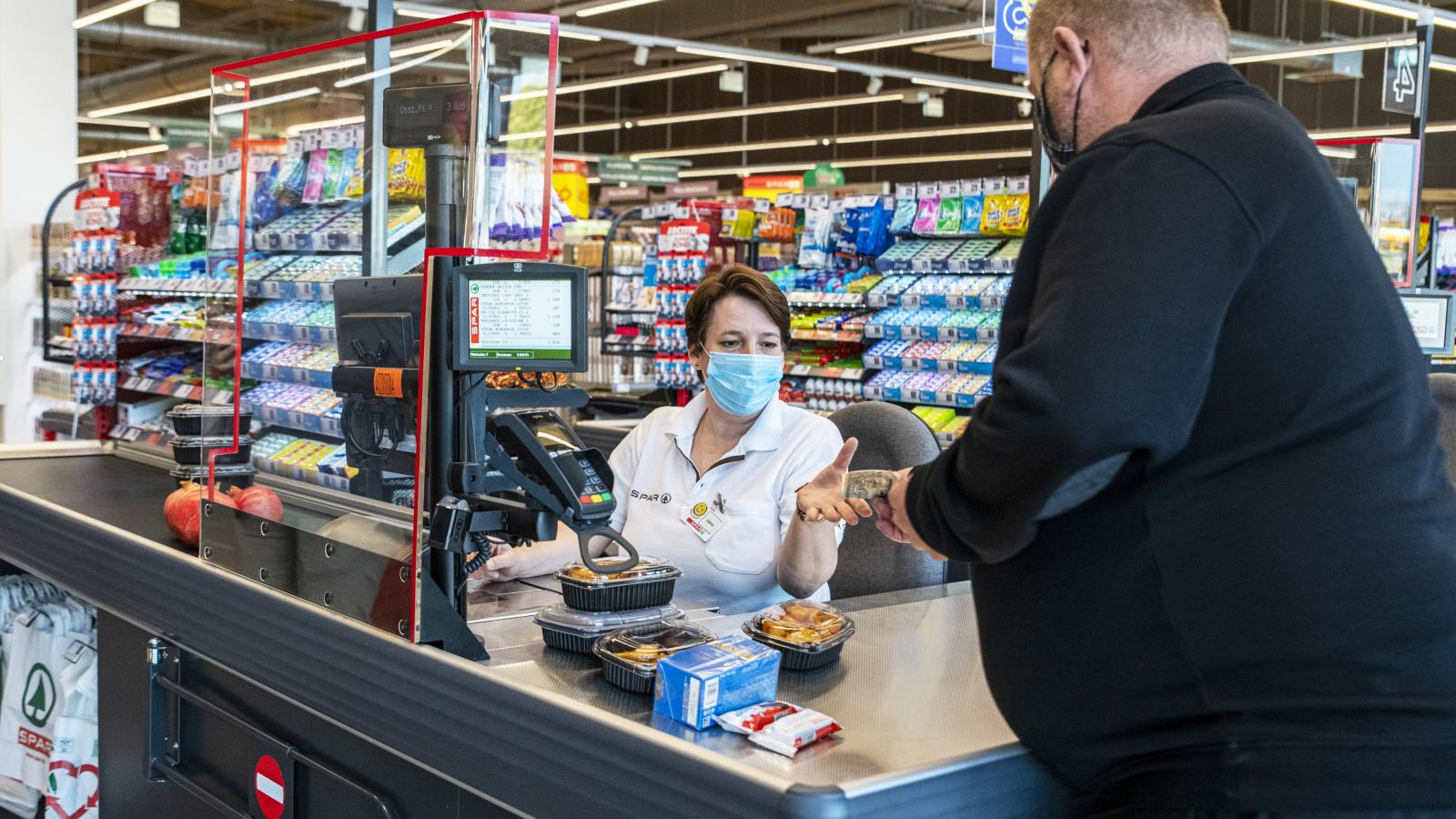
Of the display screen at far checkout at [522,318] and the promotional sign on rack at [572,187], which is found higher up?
the promotional sign on rack at [572,187]

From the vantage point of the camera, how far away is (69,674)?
10.1ft

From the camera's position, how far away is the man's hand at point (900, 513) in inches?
61.1

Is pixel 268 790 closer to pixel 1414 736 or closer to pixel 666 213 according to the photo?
pixel 1414 736

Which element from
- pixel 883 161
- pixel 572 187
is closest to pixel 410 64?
pixel 572 187

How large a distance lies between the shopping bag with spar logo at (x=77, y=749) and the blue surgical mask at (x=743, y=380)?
166 cm

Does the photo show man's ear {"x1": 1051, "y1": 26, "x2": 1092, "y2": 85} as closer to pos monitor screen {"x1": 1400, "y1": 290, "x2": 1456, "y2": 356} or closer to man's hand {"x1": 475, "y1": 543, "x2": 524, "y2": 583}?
man's hand {"x1": 475, "y1": 543, "x2": 524, "y2": 583}

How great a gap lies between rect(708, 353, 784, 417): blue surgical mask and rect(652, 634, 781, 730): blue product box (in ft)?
3.89

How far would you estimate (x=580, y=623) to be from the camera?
183cm

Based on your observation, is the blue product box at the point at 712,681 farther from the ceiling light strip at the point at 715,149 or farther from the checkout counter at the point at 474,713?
the ceiling light strip at the point at 715,149

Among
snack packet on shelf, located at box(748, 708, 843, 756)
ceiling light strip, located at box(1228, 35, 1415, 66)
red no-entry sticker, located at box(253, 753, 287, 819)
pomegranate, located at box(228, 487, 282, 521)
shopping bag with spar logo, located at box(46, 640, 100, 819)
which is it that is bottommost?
shopping bag with spar logo, located at box(46, 640, 100, 819)

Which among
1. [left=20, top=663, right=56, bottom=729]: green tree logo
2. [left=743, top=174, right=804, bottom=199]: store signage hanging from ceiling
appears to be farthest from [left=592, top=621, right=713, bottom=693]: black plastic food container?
[left=743, top=174, right=804, bottom=199]: store signage hanging from ceiling

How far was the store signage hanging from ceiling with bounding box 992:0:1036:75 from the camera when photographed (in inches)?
199

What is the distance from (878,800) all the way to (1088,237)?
2.08 ft

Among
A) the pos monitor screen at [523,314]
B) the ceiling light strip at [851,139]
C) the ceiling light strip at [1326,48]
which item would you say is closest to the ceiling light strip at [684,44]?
the ceiling light strip at [851,139]
